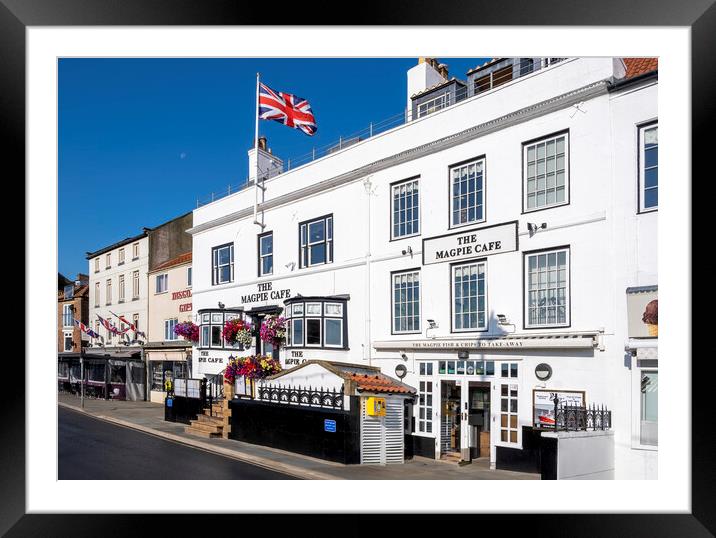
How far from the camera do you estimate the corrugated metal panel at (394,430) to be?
13281mm

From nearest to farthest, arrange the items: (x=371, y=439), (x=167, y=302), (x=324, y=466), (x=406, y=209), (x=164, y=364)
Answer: (x=324, y=466)
(x=371, y=439)
(x=406, y=209)
(x=167, y=302)
(x=164, y=364)

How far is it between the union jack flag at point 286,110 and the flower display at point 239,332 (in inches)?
241

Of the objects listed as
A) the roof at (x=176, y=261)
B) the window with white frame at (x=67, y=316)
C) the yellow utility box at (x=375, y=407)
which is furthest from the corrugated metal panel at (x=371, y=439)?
the window with white frame at (x=67, y=316)

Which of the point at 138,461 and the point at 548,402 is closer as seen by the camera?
the point at 548,402

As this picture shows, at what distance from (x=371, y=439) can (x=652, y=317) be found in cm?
621

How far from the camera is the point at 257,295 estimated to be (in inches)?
726

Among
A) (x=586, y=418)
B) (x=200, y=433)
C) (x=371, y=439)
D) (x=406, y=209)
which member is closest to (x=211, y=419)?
(x=200, y=433)

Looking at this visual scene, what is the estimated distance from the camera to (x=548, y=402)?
11.5 metres

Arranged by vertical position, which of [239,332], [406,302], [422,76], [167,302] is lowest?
[239,332]

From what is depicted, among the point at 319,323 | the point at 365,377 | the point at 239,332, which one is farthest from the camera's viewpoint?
the point at 239,332

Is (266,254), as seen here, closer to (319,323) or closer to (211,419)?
(319,323)

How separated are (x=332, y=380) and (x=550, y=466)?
18.1ft

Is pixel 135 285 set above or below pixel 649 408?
above
